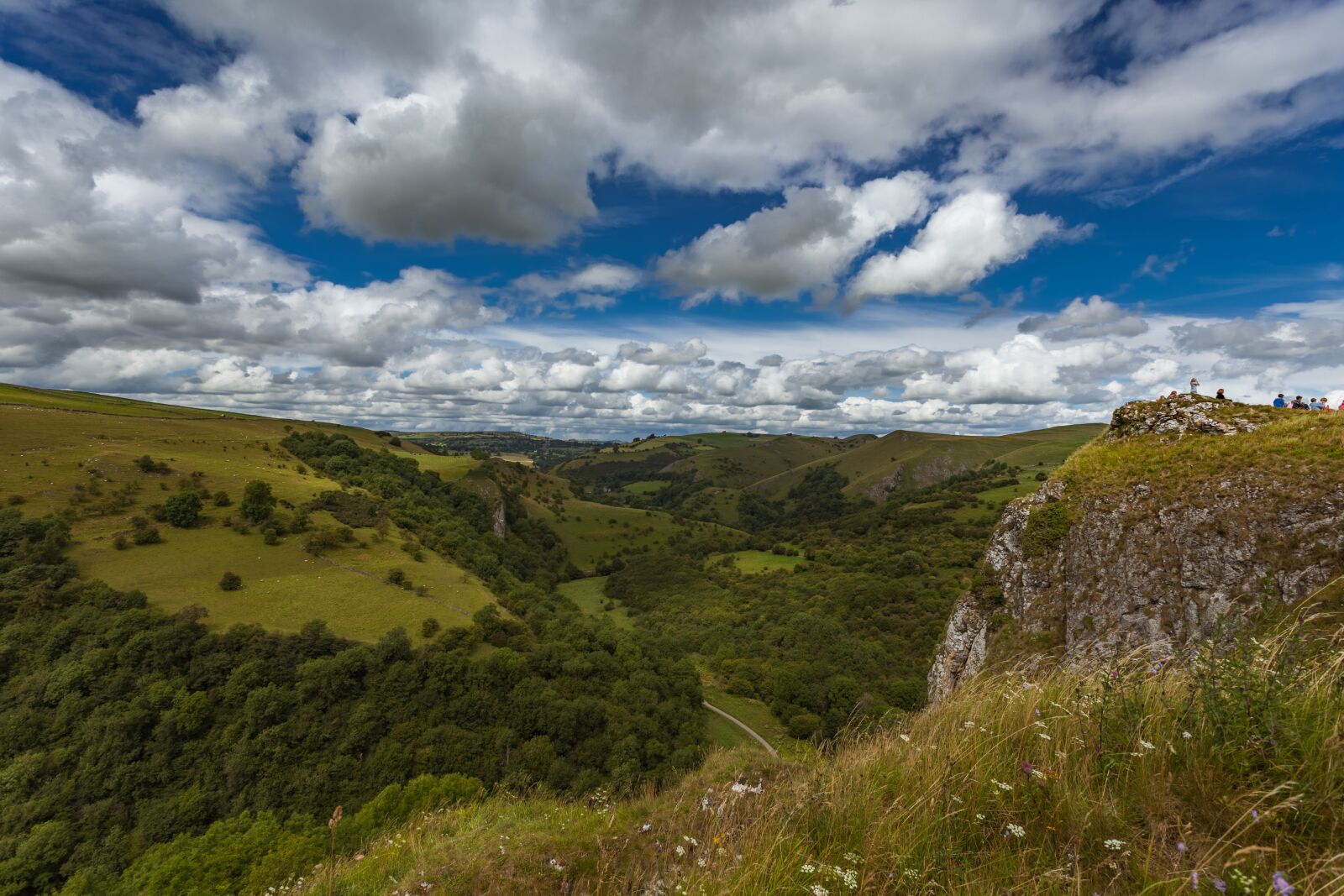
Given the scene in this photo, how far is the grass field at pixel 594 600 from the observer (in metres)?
130

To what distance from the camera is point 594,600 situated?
477 ft

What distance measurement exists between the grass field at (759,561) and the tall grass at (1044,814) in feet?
458

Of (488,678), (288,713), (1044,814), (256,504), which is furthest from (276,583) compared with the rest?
(1044,814)

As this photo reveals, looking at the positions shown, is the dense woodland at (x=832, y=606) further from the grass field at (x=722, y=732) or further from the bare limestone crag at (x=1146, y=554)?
the bare limestone crag at (x=1146, y=554)

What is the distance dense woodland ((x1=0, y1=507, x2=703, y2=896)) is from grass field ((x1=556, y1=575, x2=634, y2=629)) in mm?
68417

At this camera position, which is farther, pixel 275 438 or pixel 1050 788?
pixel 275 438

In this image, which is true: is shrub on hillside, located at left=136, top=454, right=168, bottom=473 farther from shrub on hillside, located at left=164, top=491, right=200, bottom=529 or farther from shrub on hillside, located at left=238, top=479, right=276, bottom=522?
shrub on hillside, located at left=238, top=479, right=276, bottom=522

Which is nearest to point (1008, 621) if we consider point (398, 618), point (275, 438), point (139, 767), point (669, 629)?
point (398, 618)

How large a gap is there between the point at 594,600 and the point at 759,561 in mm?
52772

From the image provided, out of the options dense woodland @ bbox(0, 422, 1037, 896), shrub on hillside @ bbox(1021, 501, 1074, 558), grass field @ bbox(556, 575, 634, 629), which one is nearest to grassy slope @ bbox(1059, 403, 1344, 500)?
shrub on hillside @ bbox(1021, 501, 1074, 558)

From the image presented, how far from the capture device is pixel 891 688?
66.1 metres

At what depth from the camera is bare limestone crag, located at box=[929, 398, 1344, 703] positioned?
583 inches

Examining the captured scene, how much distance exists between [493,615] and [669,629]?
6090cm

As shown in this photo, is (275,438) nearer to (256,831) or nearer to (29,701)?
(29,701)
